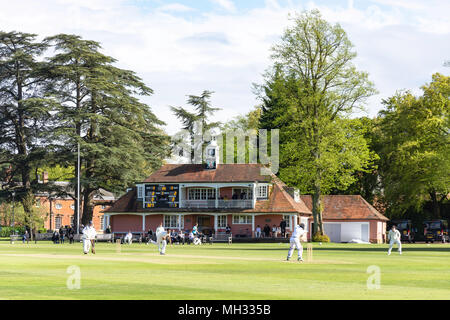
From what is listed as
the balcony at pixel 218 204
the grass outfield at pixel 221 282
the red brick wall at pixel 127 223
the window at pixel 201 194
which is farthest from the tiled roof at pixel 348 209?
the grass outfield at pixel 221 282

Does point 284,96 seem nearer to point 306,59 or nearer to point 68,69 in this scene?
point 306,59

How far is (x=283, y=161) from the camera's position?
204ft

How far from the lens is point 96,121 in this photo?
72125 millimetres

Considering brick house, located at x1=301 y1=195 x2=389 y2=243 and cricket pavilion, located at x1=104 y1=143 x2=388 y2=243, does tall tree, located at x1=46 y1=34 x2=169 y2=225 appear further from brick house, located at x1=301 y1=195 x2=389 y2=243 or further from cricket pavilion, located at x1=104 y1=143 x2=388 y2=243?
brick house, located at x1=301 y1=195 x2=389 y2=243

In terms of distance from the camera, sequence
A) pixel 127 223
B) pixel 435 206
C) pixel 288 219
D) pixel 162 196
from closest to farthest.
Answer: pixel 288 219 < pixel 162 196 < pixel 127 223 < pixel 435 206

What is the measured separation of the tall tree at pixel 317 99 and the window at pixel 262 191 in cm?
1103

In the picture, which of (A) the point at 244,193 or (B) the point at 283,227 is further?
(A) the point at 244,193

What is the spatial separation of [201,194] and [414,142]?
2087 cm

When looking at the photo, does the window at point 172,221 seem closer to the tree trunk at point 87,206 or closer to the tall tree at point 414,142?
the tree trunk at point 87,206

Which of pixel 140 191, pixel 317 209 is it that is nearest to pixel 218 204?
pixel 140 191

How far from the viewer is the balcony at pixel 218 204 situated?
71000mm

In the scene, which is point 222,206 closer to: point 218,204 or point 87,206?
point 218,204

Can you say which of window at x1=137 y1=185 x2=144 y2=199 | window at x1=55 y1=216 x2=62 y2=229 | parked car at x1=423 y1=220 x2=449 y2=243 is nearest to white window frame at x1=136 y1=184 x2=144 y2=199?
window at x1=137 y1=185 x2=144 y2=199
